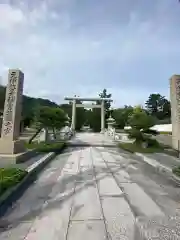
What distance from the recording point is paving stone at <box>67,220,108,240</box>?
325 centimetres

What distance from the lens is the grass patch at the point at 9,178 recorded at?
520 cm

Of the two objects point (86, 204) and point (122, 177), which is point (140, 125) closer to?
point (122, 177)

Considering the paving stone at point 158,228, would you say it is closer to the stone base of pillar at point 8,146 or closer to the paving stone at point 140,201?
the paving stone at point 140,201

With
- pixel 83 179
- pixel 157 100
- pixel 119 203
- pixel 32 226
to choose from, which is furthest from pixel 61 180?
pixel 157 100

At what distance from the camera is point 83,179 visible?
689 centimetres

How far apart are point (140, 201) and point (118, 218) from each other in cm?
117

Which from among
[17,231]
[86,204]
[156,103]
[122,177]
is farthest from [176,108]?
[156,103]

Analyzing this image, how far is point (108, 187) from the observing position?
5.98 meters

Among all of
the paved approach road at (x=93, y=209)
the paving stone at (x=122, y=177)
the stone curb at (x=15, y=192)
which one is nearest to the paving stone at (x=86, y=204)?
the paved approach road at (x=93, y=209)

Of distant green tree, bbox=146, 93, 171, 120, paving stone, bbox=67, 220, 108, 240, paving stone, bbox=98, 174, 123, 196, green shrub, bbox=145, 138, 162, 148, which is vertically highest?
distant green tree, bbox=146, 93, 171, 120

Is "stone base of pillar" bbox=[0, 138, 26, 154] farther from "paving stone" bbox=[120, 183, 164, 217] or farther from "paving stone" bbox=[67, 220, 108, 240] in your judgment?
"paving stone" bbox=[67, 220, 108, 240]

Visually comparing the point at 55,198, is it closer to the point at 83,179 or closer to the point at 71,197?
the point at 71,197

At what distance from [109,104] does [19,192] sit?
164 ft

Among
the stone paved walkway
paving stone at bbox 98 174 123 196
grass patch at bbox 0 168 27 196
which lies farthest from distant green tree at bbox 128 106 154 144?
grass patch at bbox 0 168 27 196
